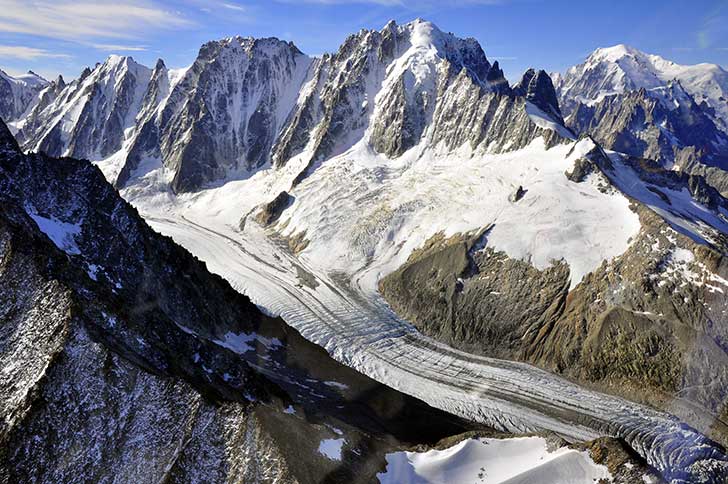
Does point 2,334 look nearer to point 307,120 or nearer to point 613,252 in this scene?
point 613,252

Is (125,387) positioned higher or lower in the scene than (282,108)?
lower

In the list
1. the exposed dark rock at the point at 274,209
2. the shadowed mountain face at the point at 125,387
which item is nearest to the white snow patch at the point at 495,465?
the shadowed mountain face at the point at 125,387

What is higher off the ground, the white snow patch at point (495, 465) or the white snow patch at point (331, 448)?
the white snow patch at point (495, 465)

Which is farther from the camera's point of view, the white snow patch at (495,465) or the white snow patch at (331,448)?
the white snow patch at (331,448)

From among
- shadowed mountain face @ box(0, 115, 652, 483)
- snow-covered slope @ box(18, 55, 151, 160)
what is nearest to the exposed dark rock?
shadowed mountain face @ box(0, 115, 652, 483)

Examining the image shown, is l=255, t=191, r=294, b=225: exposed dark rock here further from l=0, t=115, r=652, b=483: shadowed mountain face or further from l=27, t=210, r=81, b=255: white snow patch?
l=27, t=210, r=81, b=255: white snow patch

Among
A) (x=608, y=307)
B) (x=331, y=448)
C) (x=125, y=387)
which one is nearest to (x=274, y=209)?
(x=608, y=307)

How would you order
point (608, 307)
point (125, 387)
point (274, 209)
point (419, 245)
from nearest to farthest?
point (125, 387)
point (608, 307)
point (419, 245)
point (274, 209)

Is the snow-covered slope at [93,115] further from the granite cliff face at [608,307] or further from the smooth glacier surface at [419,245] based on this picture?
the granite cliff face at [608,307]

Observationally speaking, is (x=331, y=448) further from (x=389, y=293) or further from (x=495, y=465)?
(x=389, y=293)
